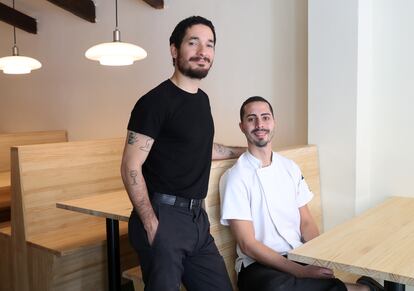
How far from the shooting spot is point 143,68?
153 inches

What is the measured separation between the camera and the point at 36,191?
2.76 meters

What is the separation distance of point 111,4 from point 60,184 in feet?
6.22

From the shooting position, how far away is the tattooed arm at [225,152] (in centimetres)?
213

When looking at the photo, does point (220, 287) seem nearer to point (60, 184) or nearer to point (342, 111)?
point (342, 111)

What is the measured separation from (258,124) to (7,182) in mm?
2217

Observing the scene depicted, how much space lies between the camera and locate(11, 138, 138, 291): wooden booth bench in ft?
8.69

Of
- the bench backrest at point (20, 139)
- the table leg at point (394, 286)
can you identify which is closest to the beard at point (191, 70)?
the table leg at point (394, 286)

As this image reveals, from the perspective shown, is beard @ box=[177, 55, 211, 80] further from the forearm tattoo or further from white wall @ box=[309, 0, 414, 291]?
white wall @ box=[309, 0, 414, 291]

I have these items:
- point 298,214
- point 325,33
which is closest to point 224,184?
point 298,214

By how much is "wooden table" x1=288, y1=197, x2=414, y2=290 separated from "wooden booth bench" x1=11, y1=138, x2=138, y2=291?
5.06 ft

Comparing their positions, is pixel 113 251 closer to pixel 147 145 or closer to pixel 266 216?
pixel 266 216

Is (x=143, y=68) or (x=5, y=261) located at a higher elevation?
(x=143, y=68)

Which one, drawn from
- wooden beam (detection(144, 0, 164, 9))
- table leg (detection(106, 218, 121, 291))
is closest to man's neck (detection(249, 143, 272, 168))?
table leg (detection(106, 218, 121, 291))

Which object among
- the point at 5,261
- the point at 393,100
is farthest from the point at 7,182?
the point at 393,100
